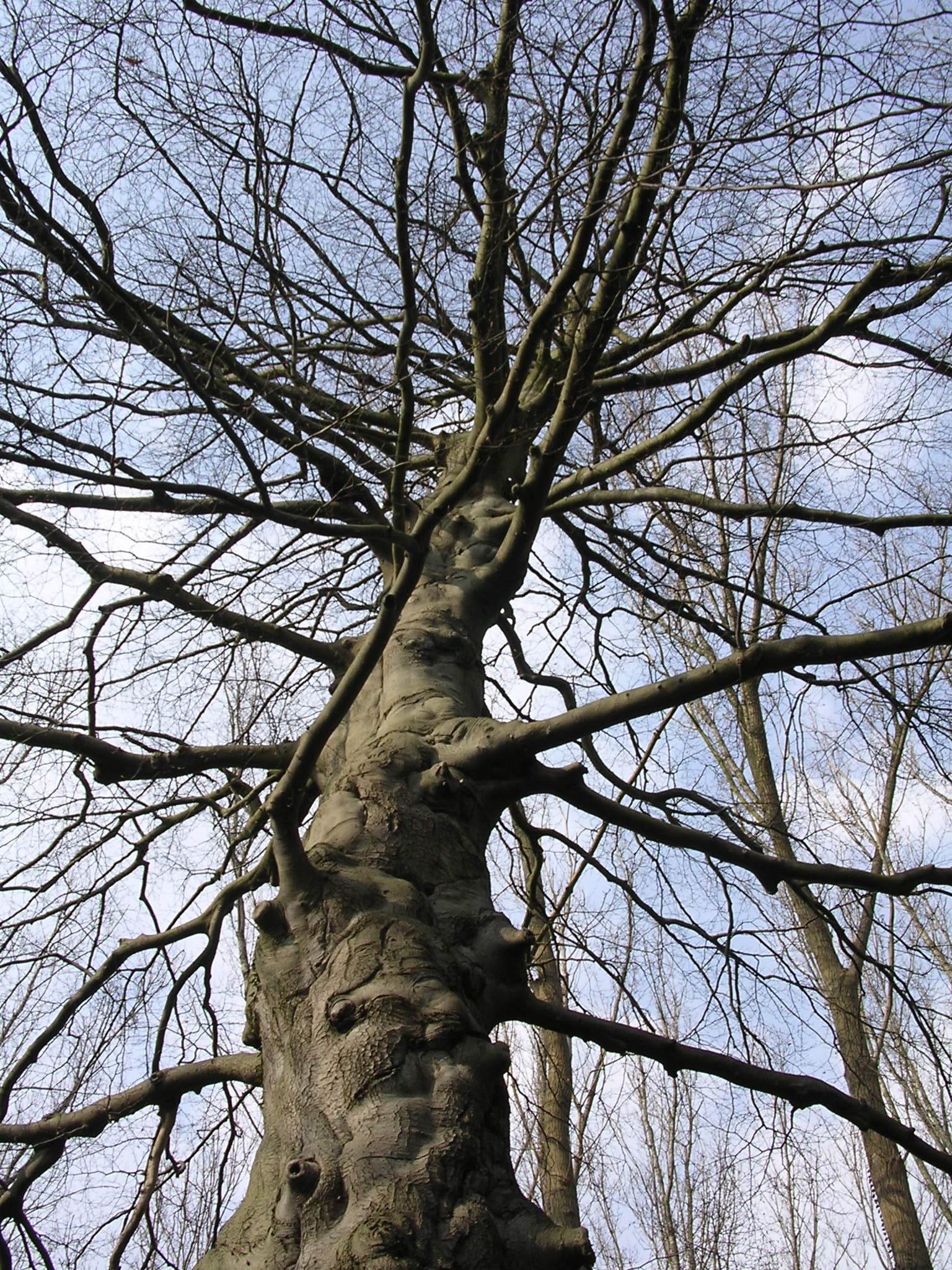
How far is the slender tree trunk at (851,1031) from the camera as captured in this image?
12.1 feet

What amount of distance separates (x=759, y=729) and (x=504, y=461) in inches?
155

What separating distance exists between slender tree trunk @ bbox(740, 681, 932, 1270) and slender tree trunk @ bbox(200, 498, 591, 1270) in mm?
1468

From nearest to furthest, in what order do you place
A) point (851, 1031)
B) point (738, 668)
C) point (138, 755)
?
point (738, 668)
point (138, 755)
point (851, 1031)

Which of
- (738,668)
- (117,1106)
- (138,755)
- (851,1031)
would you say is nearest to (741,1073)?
(738,668)

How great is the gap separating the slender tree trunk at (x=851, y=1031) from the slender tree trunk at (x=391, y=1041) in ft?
4.82

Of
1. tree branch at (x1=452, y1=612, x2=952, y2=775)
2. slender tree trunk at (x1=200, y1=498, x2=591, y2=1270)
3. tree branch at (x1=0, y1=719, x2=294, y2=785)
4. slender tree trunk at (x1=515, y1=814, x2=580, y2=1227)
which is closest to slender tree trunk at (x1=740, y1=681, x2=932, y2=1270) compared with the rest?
slender tree trunk at (x1=515, y1=814, x2=580, y2=1227)

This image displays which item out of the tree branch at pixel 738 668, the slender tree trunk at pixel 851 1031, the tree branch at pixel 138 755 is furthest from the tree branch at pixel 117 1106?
the slender tree trunk at pixel 851 1031

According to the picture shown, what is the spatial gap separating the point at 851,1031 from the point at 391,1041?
2.92m

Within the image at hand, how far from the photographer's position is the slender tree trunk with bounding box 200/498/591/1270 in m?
1.54

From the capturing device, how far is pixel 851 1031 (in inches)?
159

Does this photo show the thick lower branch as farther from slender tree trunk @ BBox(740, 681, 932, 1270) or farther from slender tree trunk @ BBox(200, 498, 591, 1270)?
slender tree trunk @ BBox(740, 681, 932, 1270)

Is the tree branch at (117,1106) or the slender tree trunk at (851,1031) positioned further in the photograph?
the slender tree trunk at (851,1031)

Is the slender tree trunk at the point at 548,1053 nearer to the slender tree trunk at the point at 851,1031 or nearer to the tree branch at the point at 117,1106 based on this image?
the slender tree trunk at the point at 851,1031

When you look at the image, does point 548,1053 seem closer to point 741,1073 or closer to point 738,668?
point 741,1073
